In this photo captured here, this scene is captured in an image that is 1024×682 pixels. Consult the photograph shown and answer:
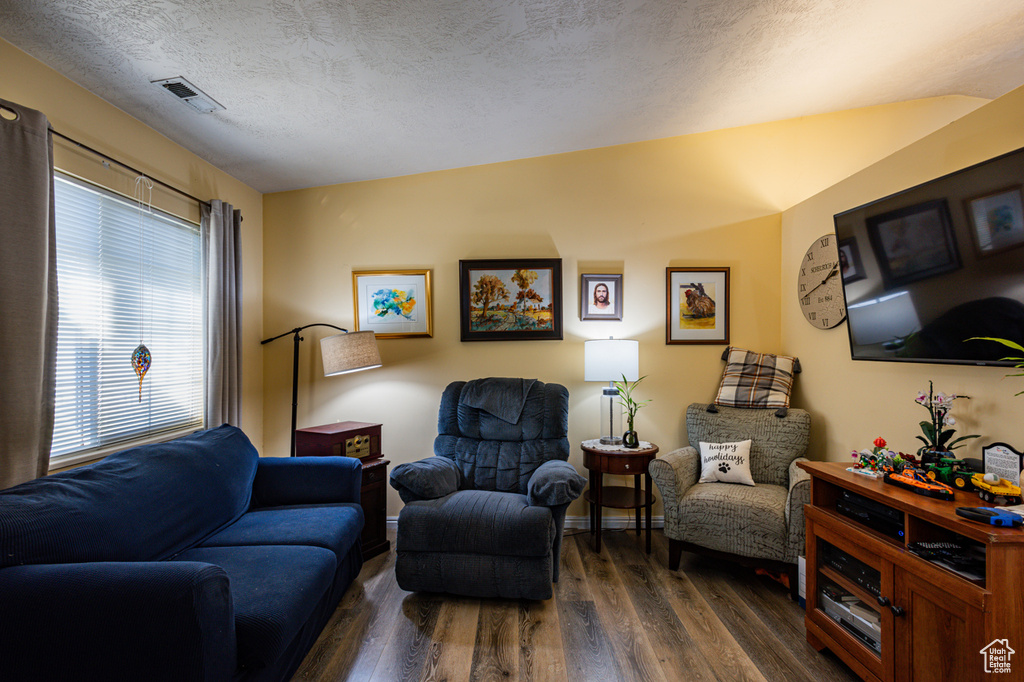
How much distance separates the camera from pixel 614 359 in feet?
9.77

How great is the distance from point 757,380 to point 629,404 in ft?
2.96

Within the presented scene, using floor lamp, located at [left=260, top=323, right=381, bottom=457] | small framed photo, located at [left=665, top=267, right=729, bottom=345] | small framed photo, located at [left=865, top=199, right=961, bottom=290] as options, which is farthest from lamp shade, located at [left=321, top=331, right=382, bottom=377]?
small framed photo, located at [left=865, top=199, right=961, bottom=290]

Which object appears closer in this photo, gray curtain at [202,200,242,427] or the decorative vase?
gray curtain at [202,200,242,427]

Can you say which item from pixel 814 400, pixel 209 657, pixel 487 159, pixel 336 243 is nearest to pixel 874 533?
pixel 814 400

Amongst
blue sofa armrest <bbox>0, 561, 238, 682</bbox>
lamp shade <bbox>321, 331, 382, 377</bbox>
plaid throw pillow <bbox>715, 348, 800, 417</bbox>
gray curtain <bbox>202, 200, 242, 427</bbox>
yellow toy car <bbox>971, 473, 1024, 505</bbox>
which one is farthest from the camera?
plaid throw pillow <bbox>715, 348, 800, 417</bbox>

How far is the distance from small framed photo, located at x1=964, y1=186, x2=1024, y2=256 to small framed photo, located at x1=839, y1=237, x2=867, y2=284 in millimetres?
509

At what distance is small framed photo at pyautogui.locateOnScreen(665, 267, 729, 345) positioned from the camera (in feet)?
10.9

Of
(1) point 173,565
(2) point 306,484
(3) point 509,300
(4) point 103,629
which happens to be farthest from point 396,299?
(4) point 103,629

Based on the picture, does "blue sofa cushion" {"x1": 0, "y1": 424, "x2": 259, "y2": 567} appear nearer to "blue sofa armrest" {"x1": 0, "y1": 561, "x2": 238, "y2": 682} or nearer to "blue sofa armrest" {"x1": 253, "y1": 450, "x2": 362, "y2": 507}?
"blue sofa armrest" {"x1": 253, "y1": 450, "x2": 362, "y2": 507}

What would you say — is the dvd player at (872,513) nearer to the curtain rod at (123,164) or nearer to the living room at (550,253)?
the living room at (550,253)

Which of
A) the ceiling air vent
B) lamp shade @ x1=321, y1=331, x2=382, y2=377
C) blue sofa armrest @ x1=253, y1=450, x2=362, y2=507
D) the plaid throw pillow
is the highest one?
the ceiling air vent

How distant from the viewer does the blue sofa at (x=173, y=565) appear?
1179mm

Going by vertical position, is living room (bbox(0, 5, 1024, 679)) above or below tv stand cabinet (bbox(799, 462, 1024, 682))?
above

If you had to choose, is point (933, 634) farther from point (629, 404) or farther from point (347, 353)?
point (347, 353)
